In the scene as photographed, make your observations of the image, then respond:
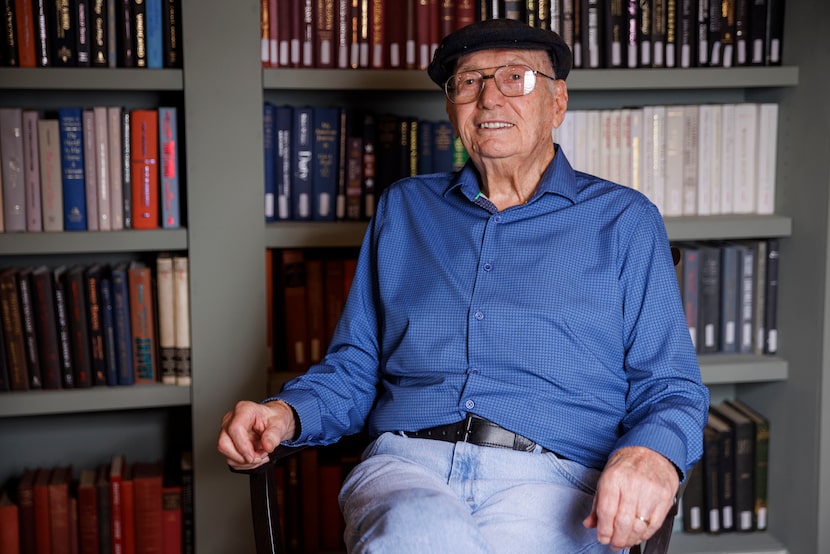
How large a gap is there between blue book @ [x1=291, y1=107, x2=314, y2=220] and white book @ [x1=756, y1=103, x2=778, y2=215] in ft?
4.05

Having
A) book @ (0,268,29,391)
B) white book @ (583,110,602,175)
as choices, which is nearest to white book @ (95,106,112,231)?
book @ (0,268,29,391)

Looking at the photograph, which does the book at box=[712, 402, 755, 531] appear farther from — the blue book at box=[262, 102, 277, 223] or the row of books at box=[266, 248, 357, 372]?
the blue book at box=[262, 102, 277, 223]

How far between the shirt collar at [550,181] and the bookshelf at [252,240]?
0.54m

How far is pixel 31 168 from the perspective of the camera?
235 centimetres

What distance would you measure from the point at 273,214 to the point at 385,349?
0.71 metres

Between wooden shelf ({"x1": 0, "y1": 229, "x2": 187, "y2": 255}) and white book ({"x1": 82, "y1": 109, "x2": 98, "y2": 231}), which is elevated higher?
white book ({"x1": 82, "y1": 109, "x2": 98, "y2": 231})

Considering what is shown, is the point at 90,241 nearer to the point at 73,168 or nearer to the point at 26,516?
the point at 73,168

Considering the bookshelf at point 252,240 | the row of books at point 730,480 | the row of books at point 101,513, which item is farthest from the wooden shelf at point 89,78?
the row of books at point 730,480

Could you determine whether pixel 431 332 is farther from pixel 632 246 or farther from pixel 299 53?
pixel 299 53

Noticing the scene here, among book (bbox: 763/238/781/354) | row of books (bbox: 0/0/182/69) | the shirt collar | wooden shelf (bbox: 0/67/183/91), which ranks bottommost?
book (bbox: 763/238/781/354)

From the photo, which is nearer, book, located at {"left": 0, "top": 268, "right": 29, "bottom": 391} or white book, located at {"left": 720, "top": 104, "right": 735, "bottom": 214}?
book, located at {"left": 0, "top": 268, "right": 29, "bottom": 391}

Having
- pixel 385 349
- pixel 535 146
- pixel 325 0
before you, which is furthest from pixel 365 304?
pixel 325 0

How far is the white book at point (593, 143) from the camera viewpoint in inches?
101

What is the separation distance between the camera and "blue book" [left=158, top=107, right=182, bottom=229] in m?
2.38
